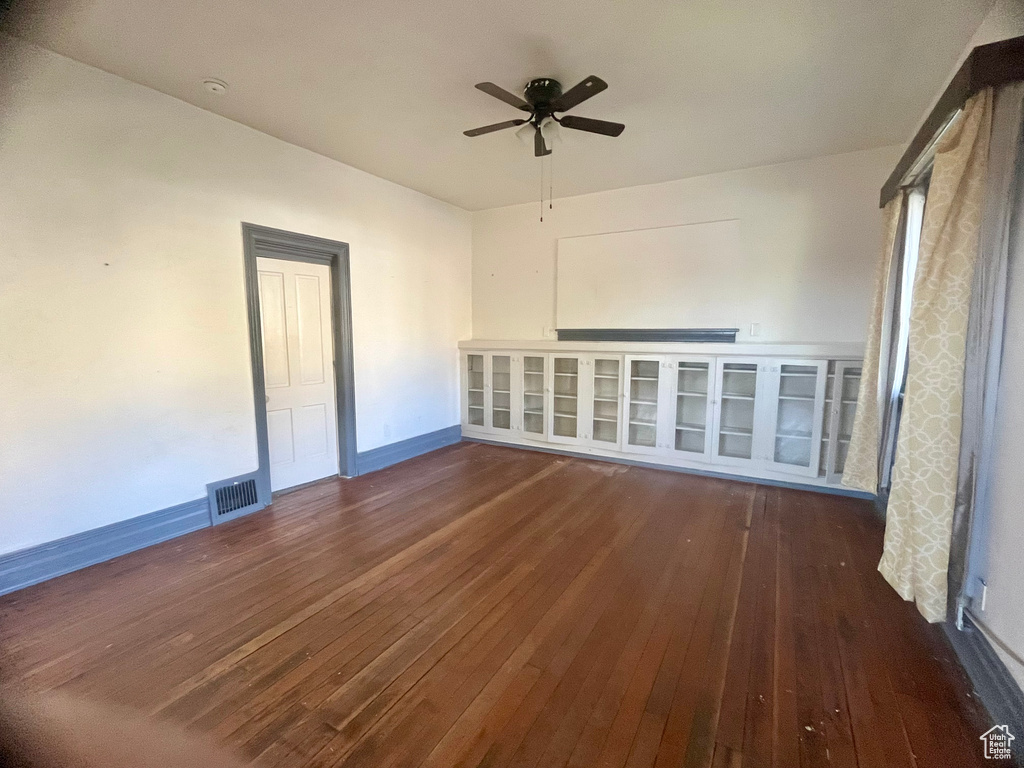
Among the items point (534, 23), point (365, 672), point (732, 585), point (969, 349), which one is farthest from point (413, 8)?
point (732, 585)

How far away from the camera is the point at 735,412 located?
13.7 ft

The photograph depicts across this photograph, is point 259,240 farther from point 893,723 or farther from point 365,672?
point 893,723

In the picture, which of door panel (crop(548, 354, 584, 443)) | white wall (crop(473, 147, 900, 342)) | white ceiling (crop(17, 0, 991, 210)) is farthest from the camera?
door panel (crop(548, 354, 584, 443))

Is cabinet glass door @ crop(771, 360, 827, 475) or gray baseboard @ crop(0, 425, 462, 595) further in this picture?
cabinet glass door @ crop(771, 360, 827, 475)

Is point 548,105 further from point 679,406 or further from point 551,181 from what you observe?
point 679,406

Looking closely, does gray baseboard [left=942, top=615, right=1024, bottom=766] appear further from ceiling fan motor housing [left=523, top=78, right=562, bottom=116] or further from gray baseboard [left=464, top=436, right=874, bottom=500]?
ceiling fan motor housing [left=523, top=78, right=562, bottom=116]

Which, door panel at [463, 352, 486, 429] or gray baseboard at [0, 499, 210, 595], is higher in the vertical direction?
door panel at [463, 352, 486, 429]

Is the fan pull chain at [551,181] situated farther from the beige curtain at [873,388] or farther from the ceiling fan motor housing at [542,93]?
the beige curtain at [873,388]

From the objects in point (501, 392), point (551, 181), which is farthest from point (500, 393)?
point (551, 181)

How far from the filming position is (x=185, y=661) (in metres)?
1.86

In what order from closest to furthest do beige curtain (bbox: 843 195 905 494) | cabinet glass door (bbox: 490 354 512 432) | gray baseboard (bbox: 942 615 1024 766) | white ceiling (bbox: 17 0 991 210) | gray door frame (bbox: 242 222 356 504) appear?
gray baseboard (bbox: 942 615 1024 766), white ceiling (bbox: 17 0 991 210), beige curtain (bbox: 843 195 905 494), gray door frame (bbox: 242 222 356 504), cabinet glass door (bbox: 490 354 512 432)

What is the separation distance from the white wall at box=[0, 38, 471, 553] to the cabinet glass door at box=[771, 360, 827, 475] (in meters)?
4.21

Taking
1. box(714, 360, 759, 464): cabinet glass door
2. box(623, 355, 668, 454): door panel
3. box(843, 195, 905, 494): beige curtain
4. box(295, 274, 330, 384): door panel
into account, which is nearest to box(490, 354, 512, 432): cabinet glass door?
box(623, 355, 668, 454): door panel

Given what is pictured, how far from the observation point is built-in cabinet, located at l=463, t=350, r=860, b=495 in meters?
3.72
